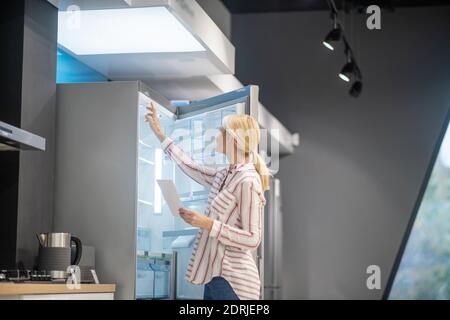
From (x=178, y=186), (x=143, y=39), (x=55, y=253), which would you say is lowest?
(x=55, y=253)

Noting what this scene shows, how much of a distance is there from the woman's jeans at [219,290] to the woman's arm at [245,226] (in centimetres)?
15

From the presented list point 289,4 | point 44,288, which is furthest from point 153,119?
point 289,4

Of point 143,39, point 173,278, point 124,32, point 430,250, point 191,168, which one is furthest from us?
point 430,250

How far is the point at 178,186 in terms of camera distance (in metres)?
4.39

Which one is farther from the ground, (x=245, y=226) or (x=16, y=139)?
(x=16, y=139)

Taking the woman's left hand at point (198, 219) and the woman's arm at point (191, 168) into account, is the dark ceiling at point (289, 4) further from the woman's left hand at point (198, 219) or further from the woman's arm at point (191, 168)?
the woman's left hand at point (198, 219)

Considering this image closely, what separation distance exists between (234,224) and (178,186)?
1276 millimetres

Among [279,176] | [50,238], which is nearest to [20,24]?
[50,238]

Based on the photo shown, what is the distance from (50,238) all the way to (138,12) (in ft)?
3.52

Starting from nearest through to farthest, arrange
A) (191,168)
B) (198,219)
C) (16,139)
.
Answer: (16,139) < (198,219) < (191,168)

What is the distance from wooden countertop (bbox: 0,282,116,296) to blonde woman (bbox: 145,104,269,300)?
44 cm

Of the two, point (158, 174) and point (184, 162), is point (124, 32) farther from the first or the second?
point (184, 162)

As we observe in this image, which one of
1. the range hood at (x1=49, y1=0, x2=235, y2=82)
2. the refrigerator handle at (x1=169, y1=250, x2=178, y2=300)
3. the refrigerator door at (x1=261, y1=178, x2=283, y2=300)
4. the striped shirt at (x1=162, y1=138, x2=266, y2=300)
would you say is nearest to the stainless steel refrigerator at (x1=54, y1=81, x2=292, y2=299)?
the refrigerator handle at (x1=169, y1=250, x2=178, y2=300)
